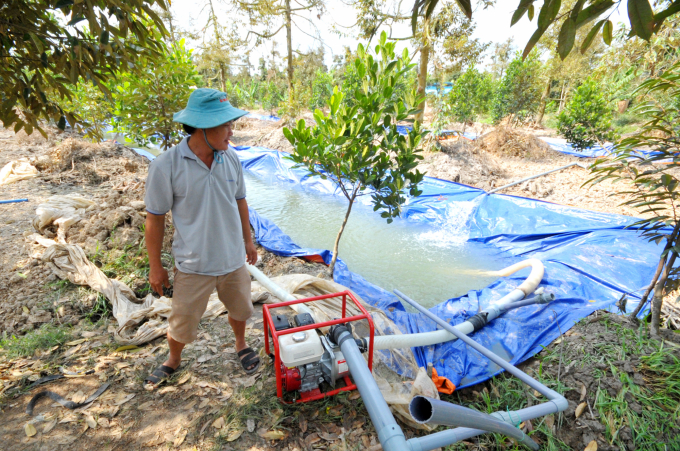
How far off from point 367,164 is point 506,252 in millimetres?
3440

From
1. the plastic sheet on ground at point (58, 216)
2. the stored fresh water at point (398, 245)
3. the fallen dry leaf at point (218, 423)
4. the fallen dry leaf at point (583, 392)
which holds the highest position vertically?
the plastic sheet on ground at point (58, 216)

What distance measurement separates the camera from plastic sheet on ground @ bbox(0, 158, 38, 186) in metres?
6.61

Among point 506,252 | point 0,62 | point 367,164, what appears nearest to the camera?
point 0,62

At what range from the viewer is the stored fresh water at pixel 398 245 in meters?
4.85

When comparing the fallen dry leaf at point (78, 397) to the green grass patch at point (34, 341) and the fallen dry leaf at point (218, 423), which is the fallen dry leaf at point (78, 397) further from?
the fallen dry leaf at point (218, 423)

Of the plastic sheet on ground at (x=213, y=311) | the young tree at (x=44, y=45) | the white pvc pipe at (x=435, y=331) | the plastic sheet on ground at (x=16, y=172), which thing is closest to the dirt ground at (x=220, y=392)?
the plastic sheet on ground at (x=213, y=311)

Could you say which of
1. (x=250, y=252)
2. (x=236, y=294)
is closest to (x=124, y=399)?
(x=236, y=294)

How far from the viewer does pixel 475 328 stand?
3180 mm

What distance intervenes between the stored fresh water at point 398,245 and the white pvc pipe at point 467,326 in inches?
27.9

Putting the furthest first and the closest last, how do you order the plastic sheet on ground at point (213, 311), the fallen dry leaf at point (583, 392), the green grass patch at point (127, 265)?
the green grass patch at point (127, 265)
the plastic sheet on ground at point (213, 311)
the fallen dry leaf at point (583, 392)

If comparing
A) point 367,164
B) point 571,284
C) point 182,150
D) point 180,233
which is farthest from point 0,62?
point 571,284

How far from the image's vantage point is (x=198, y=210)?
1900 millimetres

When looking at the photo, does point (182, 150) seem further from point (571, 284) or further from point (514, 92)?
point (514, 92)

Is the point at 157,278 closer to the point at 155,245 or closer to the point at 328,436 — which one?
the point at 155,245
